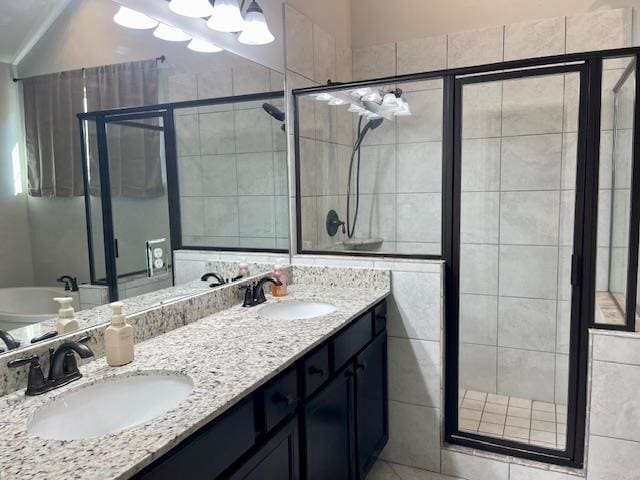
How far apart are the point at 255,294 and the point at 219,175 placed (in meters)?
0.56

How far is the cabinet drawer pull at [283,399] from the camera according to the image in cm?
137

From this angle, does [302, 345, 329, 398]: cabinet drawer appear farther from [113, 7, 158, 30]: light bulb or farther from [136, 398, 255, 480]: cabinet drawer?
[113, 7, 158, 30]: light bulb

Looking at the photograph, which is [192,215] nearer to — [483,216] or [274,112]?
[274,112]

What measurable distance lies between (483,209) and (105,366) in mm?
2165

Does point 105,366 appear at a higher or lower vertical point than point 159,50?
lower

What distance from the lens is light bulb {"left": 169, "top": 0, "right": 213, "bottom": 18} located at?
5.69ft

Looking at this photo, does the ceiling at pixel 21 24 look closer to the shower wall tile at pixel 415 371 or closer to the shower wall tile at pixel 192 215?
the shower wall tile at pixel 192 215

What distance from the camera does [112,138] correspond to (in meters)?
1.56

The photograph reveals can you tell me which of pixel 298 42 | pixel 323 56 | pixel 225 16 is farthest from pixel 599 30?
pixel 225 16

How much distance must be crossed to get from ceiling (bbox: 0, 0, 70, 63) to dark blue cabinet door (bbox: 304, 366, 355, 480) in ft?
4.30

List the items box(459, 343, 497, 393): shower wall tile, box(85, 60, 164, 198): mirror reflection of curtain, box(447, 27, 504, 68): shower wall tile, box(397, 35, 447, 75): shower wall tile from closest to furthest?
1. box(85, 60, 164, 198): mirror reflection of curtain
2. box(459, 343, 497, 393): shower wall tile
3. box(447, 27, 504, 68): shower wall tile
4. box(397, 35, 447, 75): shower wall tile

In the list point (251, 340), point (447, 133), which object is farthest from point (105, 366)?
point (447, 133)

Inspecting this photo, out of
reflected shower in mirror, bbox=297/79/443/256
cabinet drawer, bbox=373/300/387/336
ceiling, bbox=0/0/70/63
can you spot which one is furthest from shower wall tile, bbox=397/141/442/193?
ceiling, bbox=0/0/70/63

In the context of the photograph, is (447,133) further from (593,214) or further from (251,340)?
(251,340)
